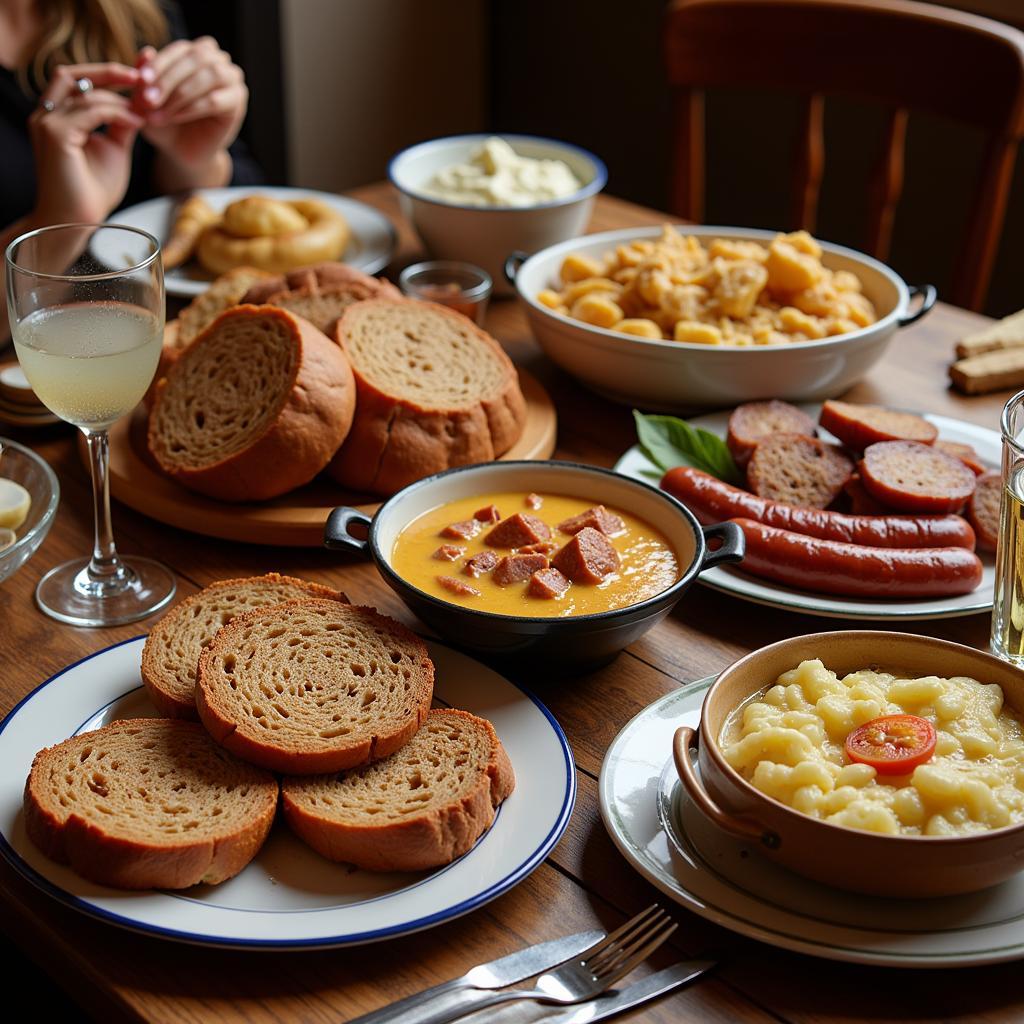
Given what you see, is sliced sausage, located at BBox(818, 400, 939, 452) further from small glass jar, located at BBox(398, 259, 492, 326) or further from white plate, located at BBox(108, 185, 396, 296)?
white plate, located at BBox(108, 185, 396, 296)

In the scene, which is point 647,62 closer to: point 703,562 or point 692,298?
point 692,298

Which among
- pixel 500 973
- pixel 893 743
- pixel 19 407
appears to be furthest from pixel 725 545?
pixel 19 407

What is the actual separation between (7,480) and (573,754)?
2.95 ft

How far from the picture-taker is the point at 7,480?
1754mm

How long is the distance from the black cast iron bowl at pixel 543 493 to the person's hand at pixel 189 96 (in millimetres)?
1332

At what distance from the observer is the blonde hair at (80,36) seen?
3020 millimetres

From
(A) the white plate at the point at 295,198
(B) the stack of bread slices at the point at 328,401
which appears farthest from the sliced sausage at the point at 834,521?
(A) the white plate at the point at 295,198

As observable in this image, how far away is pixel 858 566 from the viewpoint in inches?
63.0


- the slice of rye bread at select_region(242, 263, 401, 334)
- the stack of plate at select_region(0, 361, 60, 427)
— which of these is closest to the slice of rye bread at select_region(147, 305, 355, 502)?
the slice of rye bread at select_region(242, 263, 401, 334)

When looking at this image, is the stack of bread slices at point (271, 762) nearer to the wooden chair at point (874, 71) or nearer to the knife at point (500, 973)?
the knife at point (500, 973)

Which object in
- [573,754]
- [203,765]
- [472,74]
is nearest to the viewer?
[203,765]

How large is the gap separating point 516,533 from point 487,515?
0.23ft

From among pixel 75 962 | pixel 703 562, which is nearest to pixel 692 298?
pixel 703 562

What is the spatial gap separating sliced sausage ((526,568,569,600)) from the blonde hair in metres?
2.18
